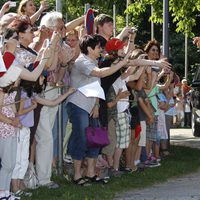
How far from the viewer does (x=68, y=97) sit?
10.0 meters

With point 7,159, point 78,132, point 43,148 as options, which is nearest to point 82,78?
point 78,132

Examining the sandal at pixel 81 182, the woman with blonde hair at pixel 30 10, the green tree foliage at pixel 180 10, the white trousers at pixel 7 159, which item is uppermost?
the green tree foliage at pixel 180 10

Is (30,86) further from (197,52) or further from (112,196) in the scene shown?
(197,52)

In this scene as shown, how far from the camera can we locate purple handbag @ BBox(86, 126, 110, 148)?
9867 mm

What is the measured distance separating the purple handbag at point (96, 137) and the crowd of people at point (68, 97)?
0.23 ft

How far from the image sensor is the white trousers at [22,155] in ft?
29.1

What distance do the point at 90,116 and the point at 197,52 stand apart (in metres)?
27.9

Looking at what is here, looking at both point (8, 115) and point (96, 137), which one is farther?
point (96, 137)

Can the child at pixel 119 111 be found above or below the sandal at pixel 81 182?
above

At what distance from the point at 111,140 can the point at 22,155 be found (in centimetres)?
217

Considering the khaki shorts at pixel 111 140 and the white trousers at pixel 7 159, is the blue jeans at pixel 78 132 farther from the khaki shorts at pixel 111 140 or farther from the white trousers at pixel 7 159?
the white trousers at pixel 7 159

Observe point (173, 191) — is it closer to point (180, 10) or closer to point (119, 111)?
point (119, 111)

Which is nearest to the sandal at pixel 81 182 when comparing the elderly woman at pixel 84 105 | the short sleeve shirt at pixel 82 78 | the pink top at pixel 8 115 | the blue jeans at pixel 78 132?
the elderly woman at pixel 84 105

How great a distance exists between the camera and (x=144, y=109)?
472 inches
